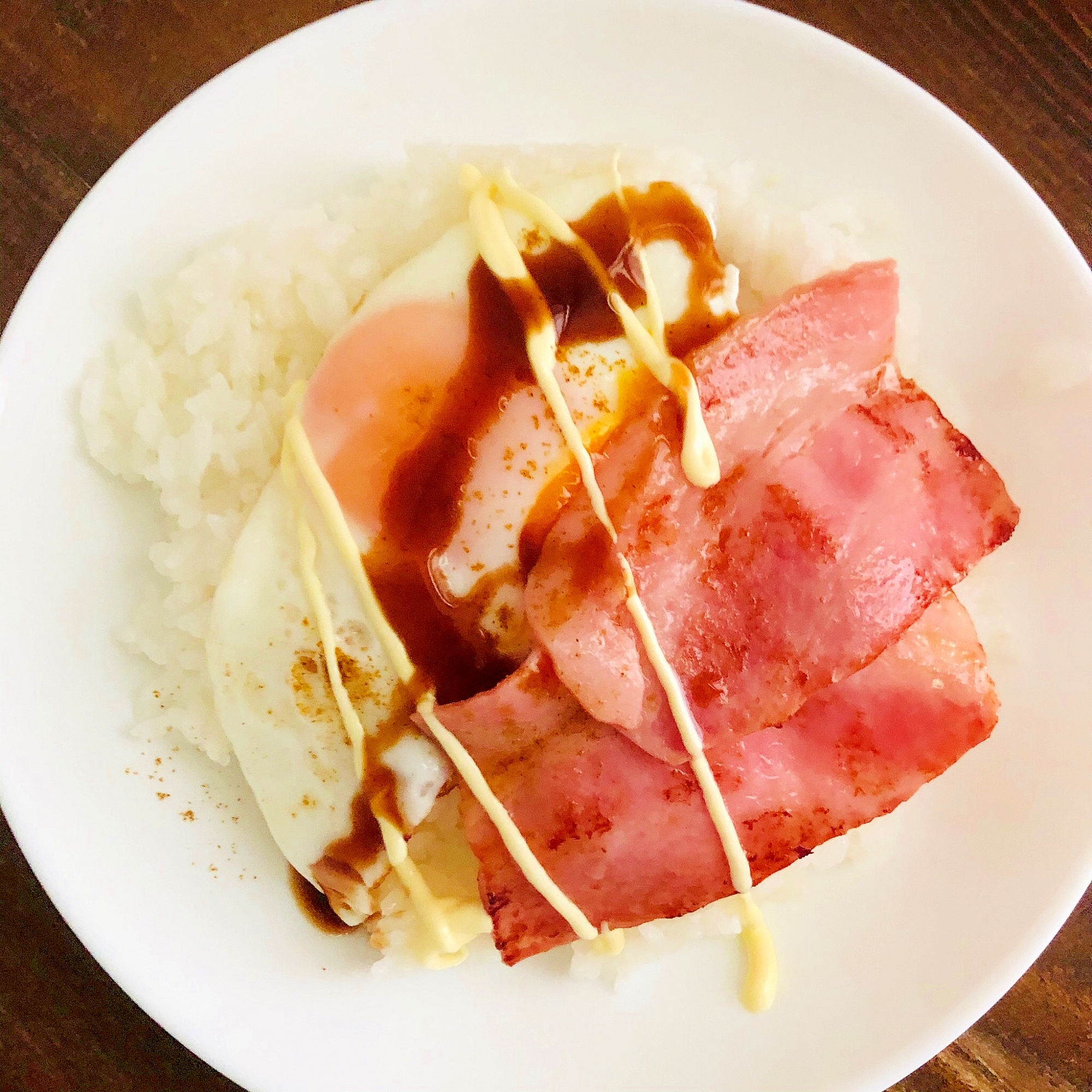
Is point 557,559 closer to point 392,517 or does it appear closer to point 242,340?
point 392,517

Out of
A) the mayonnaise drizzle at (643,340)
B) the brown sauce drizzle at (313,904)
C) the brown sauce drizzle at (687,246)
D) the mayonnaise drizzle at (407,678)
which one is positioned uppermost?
the brown sauce drizzle at (687,246)

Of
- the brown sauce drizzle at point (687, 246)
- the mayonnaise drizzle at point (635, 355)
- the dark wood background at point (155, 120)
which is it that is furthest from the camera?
the dark wood background at point (155, 120)

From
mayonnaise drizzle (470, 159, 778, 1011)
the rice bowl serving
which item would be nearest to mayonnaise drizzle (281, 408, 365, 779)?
the rice bowl serving

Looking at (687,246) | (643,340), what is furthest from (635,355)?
(687,246)

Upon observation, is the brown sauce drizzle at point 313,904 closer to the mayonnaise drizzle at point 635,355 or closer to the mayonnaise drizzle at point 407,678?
the mayonnaise drizzle at point 407,678

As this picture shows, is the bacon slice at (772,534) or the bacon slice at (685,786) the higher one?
the bacon slice at (772,534)

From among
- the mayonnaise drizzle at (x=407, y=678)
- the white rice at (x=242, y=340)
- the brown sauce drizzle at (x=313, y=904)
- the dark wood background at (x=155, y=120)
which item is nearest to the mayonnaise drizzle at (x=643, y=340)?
the white rice at (x=242, y=340)
